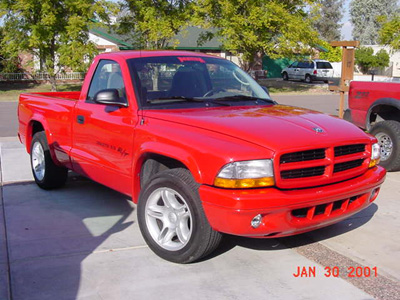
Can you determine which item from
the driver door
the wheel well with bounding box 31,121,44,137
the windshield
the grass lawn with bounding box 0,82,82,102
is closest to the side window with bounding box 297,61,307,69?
the grass lawn with bounding box 0,82,82,102

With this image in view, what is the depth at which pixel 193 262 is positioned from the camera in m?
4.19

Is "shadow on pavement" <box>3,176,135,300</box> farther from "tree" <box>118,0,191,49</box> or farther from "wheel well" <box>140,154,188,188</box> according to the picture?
"tree" <box>118,0,191,49</box>

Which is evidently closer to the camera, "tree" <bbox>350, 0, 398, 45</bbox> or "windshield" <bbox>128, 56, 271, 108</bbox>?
"windshield" <bbox>128, 56, 271, 108</bbox>

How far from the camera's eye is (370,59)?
48156 mm

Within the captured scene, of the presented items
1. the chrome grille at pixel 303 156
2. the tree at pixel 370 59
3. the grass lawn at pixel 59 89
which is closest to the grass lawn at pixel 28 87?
the grass lawn at pixel 59 89

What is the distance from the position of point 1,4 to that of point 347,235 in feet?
79.2

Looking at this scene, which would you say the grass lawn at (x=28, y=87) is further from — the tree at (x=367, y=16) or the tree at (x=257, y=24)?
the tree at (x=367, y=16)

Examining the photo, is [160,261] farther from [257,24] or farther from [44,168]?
[257,24]

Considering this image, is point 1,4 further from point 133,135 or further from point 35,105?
point 133,135

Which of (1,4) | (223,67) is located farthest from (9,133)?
(1,4)

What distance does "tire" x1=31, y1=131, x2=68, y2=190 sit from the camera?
636cm

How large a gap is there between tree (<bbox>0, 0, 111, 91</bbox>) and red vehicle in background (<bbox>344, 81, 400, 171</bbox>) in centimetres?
1946

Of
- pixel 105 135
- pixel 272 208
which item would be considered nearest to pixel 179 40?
pixel 105 135

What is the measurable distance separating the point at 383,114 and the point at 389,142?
0.88m
